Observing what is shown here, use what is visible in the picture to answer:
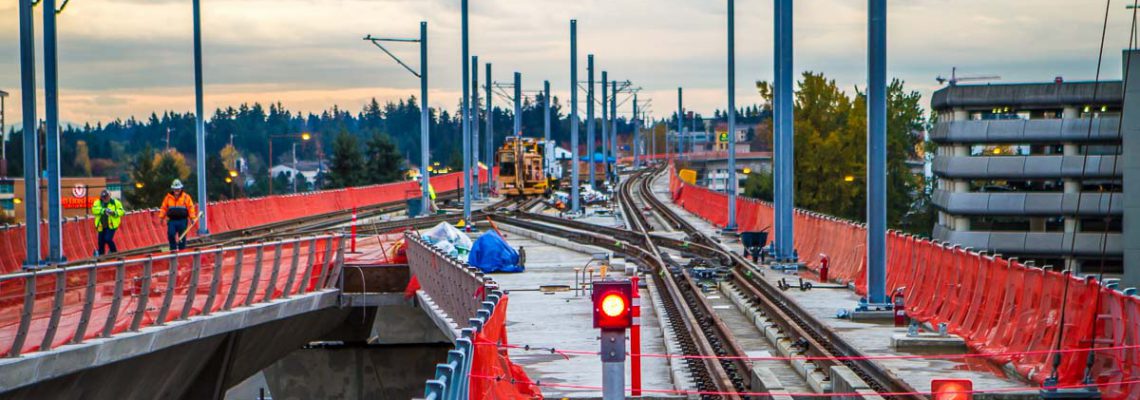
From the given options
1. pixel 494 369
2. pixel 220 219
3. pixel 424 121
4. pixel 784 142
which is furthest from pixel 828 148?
pixel 494 369

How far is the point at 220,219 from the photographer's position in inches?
2064

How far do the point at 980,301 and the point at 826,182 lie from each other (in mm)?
74765

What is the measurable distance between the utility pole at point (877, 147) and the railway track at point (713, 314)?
126 cm

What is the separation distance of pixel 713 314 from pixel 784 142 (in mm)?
14292

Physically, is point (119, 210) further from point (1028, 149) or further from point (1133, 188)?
point (1028, 149)

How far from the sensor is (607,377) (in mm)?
11992

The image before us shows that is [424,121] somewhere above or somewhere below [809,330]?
above

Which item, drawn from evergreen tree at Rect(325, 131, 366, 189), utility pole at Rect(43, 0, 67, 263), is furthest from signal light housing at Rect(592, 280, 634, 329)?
evergreen tree at Rect(325, 131, 366, 189)

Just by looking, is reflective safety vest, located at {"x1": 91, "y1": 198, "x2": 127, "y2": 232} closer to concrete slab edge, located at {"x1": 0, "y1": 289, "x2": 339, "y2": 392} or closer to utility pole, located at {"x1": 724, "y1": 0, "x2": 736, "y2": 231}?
concrete slab edge, located at {"x1": 0, "y1": 289, "x2": 339, "y2": 392}

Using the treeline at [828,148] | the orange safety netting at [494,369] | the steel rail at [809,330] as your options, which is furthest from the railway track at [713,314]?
the treeline at [828,148]

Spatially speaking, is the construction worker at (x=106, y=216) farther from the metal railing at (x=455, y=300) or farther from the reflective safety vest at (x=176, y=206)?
the metal railing at (x=455, y=300)

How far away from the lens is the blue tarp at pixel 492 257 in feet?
126

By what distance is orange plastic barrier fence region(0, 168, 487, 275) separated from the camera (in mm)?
33281

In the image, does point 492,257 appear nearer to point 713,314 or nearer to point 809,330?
point 713,314
